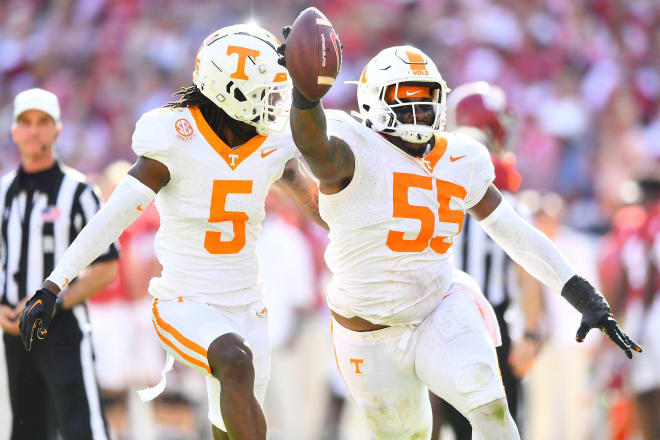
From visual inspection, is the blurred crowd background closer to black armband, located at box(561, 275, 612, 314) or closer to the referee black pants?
the referee black pants

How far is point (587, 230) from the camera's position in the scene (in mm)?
9906

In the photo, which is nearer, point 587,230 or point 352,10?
point 587,230

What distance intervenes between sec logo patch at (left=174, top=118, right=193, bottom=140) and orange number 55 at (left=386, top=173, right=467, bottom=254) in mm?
797

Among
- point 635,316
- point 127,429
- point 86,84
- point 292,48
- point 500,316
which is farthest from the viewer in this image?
point 86,84

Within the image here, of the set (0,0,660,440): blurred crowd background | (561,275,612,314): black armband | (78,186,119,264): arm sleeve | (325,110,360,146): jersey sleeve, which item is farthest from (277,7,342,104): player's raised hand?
(0,0,660,440): blurred crowd background

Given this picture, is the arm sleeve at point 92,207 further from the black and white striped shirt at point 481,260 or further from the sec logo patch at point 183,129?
the black and white striped shirt at point 481,260

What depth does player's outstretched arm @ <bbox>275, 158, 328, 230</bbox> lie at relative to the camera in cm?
470

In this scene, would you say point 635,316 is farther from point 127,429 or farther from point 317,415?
point 127,429

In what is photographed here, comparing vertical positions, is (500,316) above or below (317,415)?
above

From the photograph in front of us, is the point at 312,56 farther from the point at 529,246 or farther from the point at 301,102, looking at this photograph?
the point at 529,246

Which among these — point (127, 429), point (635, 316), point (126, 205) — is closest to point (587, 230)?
point (635, 316)

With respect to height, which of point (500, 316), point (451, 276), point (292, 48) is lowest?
point (500, 316)

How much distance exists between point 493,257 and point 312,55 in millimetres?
2246

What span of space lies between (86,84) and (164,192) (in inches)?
317
